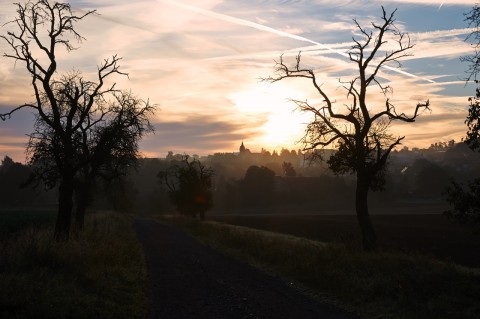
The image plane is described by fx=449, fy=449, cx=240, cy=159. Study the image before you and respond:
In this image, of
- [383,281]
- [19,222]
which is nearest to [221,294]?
[383,281]

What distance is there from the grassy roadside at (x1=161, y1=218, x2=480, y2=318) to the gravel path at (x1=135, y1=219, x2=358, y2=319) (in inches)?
38.6

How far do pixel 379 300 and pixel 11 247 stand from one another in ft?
42.1

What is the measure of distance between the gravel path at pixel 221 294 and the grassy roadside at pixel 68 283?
740mm

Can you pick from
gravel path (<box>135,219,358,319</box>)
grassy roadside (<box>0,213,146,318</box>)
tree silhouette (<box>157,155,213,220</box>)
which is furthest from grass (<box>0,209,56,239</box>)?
tree silhouette (<box>157,155,213,220</box>)

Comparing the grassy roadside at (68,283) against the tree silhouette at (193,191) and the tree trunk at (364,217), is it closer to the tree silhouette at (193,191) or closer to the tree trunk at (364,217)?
the tree trunk at (364,217)

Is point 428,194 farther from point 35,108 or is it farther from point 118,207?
point 35,108

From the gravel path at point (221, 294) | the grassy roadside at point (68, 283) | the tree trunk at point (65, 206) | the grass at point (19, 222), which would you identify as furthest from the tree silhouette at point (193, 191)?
the grassy roadside at point (68, 283)

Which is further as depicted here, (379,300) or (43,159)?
(43,159)

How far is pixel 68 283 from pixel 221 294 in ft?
14.3

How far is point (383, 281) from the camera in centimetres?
1349

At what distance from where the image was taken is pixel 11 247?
1636 centimetres

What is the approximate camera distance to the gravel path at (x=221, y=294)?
11180 millimetres

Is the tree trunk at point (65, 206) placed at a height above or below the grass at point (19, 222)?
above

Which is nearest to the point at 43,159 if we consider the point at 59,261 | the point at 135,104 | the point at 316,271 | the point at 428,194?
the point at 135,104
